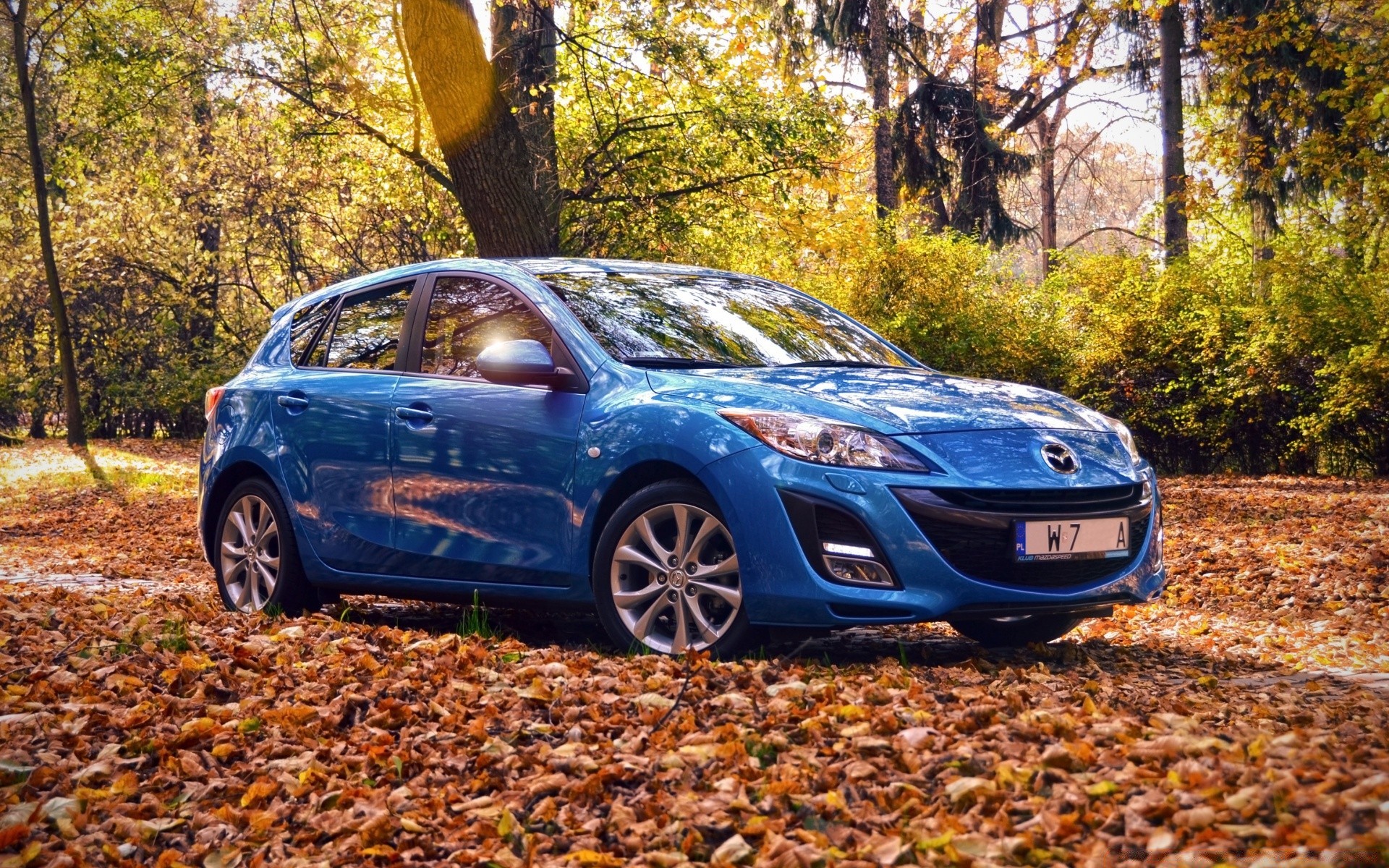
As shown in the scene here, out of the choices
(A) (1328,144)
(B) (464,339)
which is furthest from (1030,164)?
(B) (464,339)

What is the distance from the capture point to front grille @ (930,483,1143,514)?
4719 millimetres

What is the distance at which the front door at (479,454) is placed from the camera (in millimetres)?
5480

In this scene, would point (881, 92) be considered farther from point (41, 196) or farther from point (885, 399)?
point (885, 399)

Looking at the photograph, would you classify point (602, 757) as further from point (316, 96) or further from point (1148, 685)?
point (316, 96)

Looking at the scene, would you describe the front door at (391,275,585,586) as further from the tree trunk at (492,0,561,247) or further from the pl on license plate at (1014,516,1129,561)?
the tree trunk at (492,0,561,247)

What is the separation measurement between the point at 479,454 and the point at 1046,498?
2.34 metres

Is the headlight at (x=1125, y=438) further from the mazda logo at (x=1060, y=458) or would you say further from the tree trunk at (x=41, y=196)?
the tree trunk at (x=41, y=196)

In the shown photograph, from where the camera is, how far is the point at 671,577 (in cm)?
500

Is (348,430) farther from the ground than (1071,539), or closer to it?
farther from the ground

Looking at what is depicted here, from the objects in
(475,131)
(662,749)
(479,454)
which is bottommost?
(662,749)

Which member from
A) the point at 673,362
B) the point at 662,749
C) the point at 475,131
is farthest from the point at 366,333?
the point at 475,131

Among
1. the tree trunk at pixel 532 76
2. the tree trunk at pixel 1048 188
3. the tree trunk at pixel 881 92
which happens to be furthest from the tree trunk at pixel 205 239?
the tree trunk at pixel 1048 188

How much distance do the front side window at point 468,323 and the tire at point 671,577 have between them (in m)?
1.13

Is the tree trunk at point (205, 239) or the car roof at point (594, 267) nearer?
the car roof at point (594, 267)
